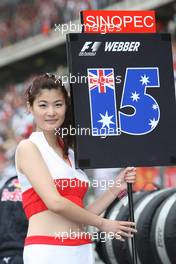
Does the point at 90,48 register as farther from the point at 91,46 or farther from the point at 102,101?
the point at 102,101

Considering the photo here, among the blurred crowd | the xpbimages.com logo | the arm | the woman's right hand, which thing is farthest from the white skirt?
the blurred crowd

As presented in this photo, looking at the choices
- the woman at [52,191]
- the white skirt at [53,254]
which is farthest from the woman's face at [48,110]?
→ the white skirt at [53,254]

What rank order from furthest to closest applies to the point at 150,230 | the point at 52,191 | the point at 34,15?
the point at 34,15 → the point at 150,230 → the point at 52,191

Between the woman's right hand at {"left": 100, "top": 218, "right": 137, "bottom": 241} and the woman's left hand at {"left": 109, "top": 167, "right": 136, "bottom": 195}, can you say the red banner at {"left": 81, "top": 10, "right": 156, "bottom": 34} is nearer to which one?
the woman's left hand at {"left": 109, "top": 167, "right": 136, "bottom": 195}

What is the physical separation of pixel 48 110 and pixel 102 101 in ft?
0.91

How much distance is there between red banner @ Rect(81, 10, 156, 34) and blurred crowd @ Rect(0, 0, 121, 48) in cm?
1612

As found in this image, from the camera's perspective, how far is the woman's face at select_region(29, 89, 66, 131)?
2852 millimetres

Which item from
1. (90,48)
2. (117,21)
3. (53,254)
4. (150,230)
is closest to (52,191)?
(53,254)

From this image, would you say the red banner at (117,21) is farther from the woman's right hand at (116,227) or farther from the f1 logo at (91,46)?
the woman's right hand at (116,227)

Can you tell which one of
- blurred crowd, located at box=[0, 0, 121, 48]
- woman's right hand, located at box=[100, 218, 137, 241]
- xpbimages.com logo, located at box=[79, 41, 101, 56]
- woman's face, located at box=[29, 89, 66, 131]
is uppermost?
blurred crowd, located at box=[0, 0, 121, 48]

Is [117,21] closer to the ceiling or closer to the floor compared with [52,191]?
closer to the ceiling

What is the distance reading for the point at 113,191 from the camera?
119 inches

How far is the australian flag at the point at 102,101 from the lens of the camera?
117 inches

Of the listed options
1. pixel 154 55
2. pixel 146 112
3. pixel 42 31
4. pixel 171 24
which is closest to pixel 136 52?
pixel 154 55
